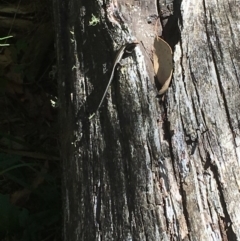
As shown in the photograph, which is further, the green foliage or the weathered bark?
the green foliage

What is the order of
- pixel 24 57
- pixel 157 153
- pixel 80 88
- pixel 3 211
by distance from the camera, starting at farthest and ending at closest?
pixel 24 57 < pixel 3 211 < pixel 80 88 < pixel 157 153

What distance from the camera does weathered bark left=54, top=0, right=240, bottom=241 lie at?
4.75ft

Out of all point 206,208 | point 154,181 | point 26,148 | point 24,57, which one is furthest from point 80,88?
point 24,57

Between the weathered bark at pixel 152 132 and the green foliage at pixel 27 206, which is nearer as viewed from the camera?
the weathered bark at pixel 152 132

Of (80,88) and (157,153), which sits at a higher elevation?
(80,88)

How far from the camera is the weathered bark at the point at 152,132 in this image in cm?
145

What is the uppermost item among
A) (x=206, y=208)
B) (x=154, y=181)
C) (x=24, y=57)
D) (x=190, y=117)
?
(x=24, y=57)

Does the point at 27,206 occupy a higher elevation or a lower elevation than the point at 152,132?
higher

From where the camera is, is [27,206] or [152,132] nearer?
[152,132]

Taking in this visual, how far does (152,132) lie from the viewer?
1559 mm

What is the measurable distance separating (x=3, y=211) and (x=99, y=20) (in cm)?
108

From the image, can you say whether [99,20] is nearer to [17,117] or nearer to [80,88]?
[80,88]

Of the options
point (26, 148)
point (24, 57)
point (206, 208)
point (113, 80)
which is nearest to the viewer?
point (206, 208)

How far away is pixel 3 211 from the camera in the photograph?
230 centimetres
